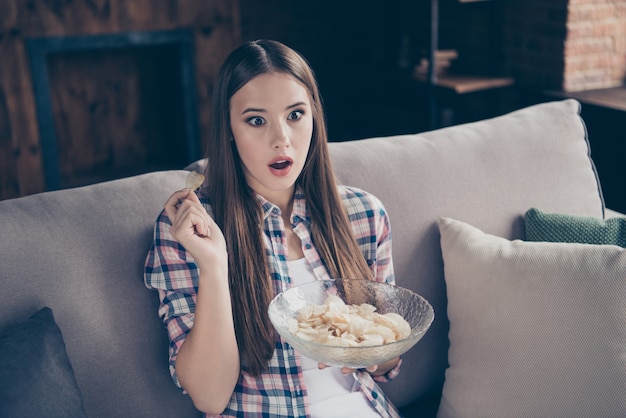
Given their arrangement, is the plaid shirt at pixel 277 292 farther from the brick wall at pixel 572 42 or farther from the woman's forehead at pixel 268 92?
the brick wall at pixel 572 42

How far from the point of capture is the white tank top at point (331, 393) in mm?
1321

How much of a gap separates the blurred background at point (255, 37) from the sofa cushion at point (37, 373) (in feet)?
7.66

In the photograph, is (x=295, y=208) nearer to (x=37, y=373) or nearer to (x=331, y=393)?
(x=331, y=393)

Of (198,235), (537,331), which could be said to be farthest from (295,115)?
(537,331)

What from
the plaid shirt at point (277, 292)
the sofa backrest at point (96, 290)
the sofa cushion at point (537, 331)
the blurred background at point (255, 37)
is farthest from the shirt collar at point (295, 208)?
the blurred background at point (255, 37)

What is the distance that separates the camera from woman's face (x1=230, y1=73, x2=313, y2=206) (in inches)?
51.4

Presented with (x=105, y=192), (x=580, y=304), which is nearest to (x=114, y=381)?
Result: (x=105, y=192)

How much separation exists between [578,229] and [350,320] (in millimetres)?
742

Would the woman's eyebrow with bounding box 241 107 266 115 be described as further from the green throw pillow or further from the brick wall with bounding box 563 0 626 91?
the brick wall with bounding box 563 0 626 91

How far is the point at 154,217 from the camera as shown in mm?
1374

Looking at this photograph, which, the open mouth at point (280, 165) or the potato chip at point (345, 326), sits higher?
the open mouth at point (280, 165)

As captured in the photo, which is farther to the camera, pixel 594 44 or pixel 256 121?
pixel 594 44

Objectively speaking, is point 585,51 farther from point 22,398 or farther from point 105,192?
point 22,398

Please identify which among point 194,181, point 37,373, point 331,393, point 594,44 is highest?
point 594,44
